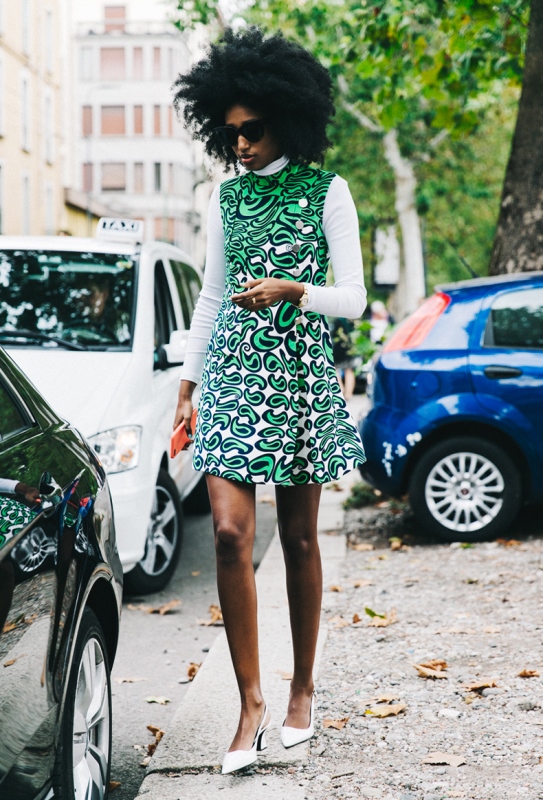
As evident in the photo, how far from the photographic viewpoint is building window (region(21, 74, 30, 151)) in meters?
35.3

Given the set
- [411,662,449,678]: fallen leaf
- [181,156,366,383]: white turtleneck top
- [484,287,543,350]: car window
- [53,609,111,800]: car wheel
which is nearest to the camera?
[53,609,111,800]: car wheel

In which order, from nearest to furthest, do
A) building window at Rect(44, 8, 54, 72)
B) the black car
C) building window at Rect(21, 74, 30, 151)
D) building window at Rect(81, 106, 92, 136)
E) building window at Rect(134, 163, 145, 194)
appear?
the black car, building window at Rect(21, 74, 30, 151), building window at Rect(44, 8, 54, 72), building window at Rect(134, 163, 145, 194), building window at Rect(81, 106, 92, 136)

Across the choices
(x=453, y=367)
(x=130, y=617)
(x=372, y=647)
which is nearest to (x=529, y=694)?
(x=372, y=647)

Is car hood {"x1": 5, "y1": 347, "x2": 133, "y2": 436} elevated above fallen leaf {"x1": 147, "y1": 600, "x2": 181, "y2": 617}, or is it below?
above

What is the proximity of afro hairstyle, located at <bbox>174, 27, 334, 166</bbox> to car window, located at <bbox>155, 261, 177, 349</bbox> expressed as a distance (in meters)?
3.12

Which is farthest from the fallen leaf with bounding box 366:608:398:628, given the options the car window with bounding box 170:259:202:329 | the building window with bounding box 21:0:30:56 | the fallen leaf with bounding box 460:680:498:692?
the building window with bounding box 21:0:30:56

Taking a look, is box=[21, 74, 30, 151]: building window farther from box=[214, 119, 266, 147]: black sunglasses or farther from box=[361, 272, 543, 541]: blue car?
box=[214, 119, 266, 147]: black sunglasses

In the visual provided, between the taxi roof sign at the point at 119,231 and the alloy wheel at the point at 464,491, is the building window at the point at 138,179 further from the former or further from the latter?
the alloy wheel at the point at 464,491

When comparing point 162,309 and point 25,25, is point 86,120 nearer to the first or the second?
point 25,25

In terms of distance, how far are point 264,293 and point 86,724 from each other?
122 cm

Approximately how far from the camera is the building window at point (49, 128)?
38.6m

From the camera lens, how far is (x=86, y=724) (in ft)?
9.38

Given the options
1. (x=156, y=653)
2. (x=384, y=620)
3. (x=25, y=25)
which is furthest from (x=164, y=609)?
(x=25, y=25)

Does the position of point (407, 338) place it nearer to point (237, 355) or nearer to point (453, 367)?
point (453, 367)
